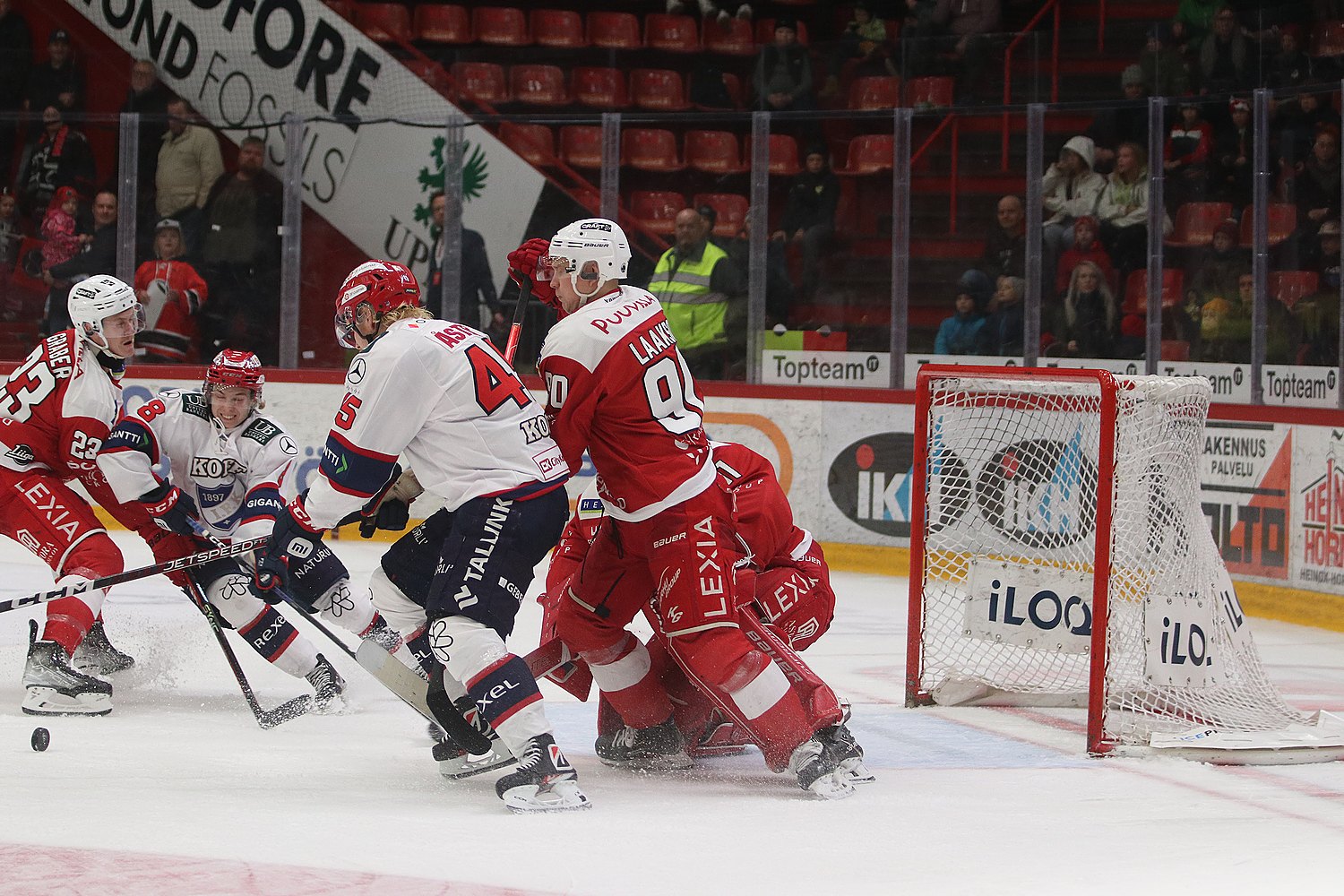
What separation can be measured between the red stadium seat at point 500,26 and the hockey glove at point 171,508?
627cm

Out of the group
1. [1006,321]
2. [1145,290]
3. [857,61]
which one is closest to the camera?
[1145,290]

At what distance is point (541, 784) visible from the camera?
10.8 ft

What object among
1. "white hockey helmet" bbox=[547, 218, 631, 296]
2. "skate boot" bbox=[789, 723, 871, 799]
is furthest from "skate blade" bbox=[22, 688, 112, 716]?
"skate boot" bbox=[789, 723, 871, 799]

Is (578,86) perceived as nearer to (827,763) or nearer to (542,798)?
(827,763)

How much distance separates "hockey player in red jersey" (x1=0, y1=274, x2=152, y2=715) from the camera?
174 inches

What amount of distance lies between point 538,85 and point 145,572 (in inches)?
207

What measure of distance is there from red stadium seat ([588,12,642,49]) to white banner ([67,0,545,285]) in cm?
150

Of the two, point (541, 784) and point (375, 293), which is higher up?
point (375, 293)

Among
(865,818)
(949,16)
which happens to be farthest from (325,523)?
(949,16)

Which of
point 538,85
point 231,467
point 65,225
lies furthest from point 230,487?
point 538,85

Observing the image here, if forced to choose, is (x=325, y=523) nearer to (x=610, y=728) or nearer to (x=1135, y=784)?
(x=610, y=728)

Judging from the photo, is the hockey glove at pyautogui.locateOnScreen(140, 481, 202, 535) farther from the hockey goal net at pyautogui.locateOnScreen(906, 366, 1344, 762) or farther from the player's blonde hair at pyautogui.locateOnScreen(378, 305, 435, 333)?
the hockey goal net at pyautogui.locateOnScreen(906, 366, 1344, 762)

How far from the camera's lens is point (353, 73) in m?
9.20

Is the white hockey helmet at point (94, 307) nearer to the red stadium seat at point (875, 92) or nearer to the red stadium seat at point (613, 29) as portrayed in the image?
the red stadium seat at point (875, 92)
